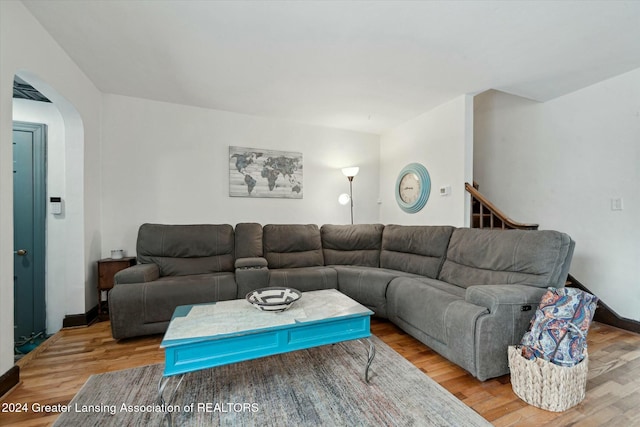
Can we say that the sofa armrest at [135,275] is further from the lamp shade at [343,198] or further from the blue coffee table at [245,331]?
the lamp shade at [343,198]

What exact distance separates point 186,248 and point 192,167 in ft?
3.54

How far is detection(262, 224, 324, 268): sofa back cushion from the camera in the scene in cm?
322

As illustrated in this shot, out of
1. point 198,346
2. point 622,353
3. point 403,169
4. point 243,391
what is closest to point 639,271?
point 622,353

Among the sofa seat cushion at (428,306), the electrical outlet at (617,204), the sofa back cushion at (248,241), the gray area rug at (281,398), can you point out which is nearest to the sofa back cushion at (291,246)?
the sofa back cushion at (248,241)

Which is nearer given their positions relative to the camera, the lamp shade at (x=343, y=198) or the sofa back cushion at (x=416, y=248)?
the sofa back cushion at (x=416, y=248)

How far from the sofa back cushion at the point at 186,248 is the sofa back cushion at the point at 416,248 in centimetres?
193

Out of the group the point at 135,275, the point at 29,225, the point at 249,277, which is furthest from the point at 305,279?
the point at 29,225

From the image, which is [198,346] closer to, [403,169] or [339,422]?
[339,422]

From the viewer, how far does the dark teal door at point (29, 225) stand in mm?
2447

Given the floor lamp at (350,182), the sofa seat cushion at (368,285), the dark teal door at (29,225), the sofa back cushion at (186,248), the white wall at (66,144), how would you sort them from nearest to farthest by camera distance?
the white wall at (66,144)
the dark teal door at (29,225)
the sofa seat cushion at (368,285)
the sofa back cushion at (186,248)
the floor lamp at (350,182)

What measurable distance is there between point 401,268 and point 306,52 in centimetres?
243

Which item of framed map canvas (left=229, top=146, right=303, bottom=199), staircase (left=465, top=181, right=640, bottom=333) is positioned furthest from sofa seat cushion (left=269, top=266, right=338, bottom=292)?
staircase (left=465, top=181, right=640, bottom=333)

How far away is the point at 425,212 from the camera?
11.6 feet

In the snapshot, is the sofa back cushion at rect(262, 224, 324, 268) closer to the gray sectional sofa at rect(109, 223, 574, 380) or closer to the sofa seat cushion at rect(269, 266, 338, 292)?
the gray sectional sofa at rect(109, 223, 574, 380)
